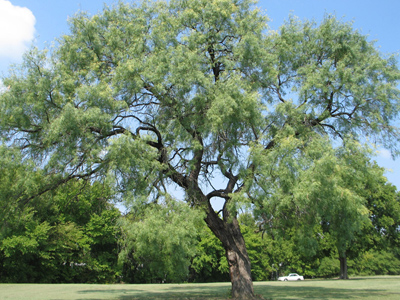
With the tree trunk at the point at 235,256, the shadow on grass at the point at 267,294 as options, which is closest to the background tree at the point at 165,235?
the tree trunk at the point at 235,256

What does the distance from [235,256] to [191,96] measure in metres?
6.64

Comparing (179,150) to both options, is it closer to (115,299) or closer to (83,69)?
(83,69)

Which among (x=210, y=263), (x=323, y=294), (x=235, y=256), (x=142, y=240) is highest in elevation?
(x=210, y=263)

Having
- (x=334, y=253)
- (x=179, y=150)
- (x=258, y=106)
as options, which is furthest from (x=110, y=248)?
(x=258, y=106)

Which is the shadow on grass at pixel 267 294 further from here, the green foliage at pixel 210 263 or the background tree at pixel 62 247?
the green foliage at pixel 210 263

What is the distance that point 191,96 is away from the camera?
12.2m

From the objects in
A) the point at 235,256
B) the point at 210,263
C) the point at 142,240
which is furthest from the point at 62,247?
the point at 142,240

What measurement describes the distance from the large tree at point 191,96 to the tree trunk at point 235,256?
0.13 feet

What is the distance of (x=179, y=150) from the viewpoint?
43.8 feet

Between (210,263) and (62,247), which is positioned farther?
(210,263)

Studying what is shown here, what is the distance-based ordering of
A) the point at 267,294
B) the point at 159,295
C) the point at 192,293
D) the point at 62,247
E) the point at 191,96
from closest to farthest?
the point at 191,96
the point at 267,294
the point at 159,295
the point at 192,293
the point at 62,247

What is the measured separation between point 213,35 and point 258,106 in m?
3.61

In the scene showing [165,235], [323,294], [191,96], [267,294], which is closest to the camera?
[165,235]

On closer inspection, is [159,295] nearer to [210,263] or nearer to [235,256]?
[235,256]
